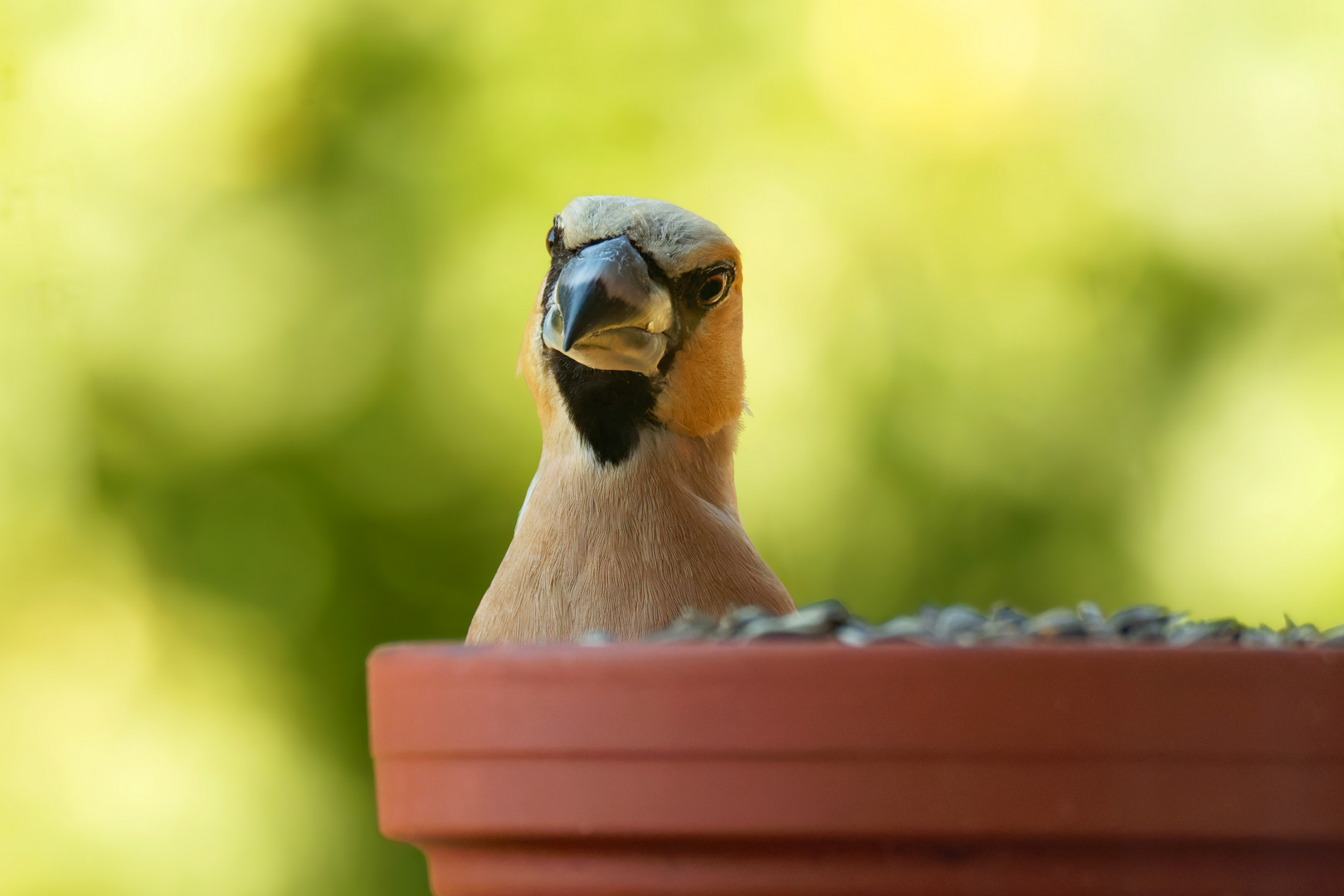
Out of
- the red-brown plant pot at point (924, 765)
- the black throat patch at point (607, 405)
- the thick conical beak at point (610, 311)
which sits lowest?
the red-brown plant pot at point (924, 765)

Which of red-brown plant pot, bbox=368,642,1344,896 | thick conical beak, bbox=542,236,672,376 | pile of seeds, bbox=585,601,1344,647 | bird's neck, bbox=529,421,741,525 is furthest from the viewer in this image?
bird's neck, bbox=529,421,741,525

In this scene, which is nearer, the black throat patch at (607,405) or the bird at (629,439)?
the bird at (629,439)

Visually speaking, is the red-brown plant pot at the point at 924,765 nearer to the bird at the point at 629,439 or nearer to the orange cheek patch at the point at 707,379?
the bird at the point at 629,439

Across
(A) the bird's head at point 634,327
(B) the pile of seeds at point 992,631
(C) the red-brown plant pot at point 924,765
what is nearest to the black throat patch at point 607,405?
(A) the bird's head at point 634,327

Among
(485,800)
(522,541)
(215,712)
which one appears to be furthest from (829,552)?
(485,800)

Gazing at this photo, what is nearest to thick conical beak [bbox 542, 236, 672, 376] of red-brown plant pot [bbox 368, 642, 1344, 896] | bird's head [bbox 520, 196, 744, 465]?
bird's head [bbox 520, 196, 744, 465]

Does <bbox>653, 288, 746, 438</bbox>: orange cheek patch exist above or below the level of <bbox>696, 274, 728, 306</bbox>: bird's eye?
below

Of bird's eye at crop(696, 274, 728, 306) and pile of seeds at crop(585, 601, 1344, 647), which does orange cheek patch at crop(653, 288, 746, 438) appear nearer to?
bird's eye at crop(696, 274, 728, 306)

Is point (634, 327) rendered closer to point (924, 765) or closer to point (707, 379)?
point (707, 379)

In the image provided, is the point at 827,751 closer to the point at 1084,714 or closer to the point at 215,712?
the point at 1084,714
